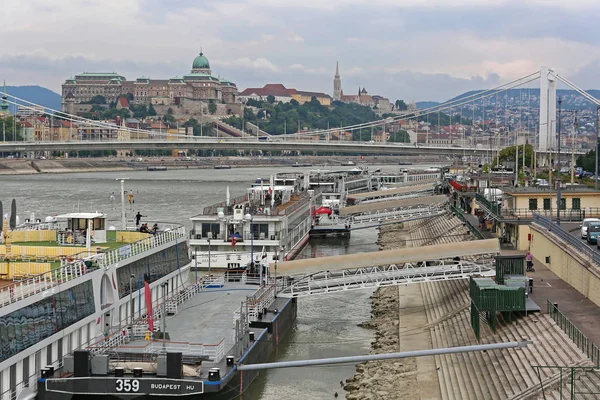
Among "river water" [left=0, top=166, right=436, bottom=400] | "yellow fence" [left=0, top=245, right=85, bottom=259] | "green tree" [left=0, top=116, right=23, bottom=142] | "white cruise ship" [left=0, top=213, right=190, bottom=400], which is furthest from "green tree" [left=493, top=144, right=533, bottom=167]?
"green tree" [left=0, top=116, right=23, bottom=142]

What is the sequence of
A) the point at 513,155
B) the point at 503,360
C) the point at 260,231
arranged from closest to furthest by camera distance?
the point at 503,360 → the point at 260,231 → the point at 513,155

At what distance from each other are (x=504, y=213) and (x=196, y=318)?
40.5ft

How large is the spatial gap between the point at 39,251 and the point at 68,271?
1810 mm

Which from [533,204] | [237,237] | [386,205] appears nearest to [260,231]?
[237,237]

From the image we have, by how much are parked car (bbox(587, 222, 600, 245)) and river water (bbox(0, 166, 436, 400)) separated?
5.12 m

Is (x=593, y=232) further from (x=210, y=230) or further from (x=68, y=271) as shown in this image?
(x=68, y=271)

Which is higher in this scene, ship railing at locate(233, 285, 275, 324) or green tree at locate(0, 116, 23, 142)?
green tree at locate(0, 116, 23, 142)

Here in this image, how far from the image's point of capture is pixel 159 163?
412 feet

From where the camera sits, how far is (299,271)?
21.0m

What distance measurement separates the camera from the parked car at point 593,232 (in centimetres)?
2080

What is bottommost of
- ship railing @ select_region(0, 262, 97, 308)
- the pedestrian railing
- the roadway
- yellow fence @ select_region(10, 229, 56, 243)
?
the pedestrian railing

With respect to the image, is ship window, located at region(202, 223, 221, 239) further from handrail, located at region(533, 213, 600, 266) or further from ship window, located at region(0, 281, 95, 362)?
ship window, located at region(0, 281, 95, 362)

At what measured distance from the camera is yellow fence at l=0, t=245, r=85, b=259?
53.1ft

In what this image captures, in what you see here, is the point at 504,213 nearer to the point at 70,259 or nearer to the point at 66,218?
the point at 66,218
